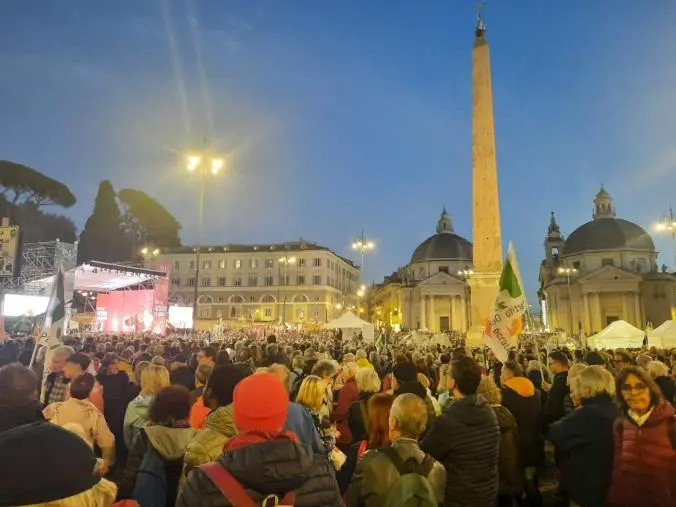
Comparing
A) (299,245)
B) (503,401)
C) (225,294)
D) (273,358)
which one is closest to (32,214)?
(225,294)

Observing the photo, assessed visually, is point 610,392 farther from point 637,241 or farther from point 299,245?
point 299,245

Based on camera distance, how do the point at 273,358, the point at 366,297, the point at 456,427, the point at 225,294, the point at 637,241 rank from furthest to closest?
the point at 366,297
the point at 225,294
the point at 637,241
the point at 273,358
the point at 456,427

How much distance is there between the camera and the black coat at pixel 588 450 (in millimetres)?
4188

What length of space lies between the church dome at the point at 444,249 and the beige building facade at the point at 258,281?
15.9 m

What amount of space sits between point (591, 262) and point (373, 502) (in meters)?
79.6

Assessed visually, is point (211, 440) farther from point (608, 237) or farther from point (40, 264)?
point (608, 237)

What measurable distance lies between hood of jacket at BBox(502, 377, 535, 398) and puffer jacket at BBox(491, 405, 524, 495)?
873 mm

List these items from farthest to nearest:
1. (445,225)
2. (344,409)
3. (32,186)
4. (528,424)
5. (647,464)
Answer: (445,225) → (32,186) → (344,409) → (528,424) → (647,464)

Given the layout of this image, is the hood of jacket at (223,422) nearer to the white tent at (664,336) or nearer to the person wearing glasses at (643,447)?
the person wearing glasses at (643,447)

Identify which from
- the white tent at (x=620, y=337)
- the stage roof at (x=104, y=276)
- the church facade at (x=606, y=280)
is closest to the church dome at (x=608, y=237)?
the church facade at (x=606, y=280)

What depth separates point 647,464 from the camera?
3.70 m

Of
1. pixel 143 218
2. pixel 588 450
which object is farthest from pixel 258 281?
pixel 588 450

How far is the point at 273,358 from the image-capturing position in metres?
8.98

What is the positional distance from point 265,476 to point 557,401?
4.82m
